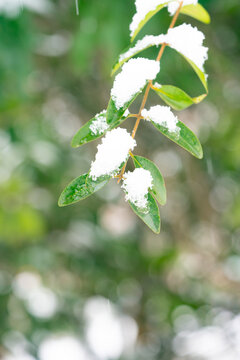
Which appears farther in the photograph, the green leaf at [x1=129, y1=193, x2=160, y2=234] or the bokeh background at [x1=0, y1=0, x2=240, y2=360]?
the bokeh background at [x1=0, y1=0, x2=240, y2=360]

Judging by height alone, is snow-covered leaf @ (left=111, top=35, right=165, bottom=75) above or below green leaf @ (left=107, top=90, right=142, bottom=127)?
above

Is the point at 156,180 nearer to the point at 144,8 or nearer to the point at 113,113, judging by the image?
the point at 113,113

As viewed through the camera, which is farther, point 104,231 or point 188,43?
point 104,231

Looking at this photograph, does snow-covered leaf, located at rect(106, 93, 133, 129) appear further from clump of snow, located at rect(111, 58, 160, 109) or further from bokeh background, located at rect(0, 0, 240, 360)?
bokeh background, located at rect(0, 0, 240, 360)

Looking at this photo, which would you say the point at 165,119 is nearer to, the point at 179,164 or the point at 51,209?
the point at 179,164

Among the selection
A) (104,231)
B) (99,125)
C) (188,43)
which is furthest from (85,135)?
(104,231)

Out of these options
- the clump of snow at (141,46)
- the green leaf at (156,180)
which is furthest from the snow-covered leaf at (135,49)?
the green leaf at (156,180)

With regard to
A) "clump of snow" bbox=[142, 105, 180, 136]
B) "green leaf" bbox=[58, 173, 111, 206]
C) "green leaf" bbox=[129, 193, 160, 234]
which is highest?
"clump of snow" bbox=[142, 105, 180, 136]

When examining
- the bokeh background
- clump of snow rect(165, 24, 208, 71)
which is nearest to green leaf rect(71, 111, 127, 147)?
clump of snow rect(165, 24, 208, 71)
